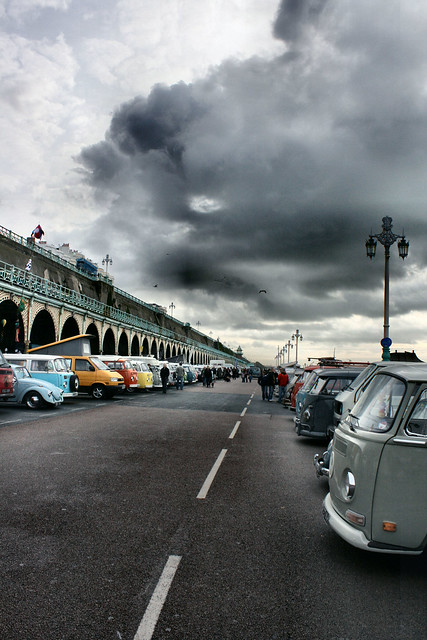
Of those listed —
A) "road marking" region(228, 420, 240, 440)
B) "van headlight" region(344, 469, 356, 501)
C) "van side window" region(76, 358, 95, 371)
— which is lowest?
"road marking" region(228, 420, 240, 440)

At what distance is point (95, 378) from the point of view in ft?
72.0

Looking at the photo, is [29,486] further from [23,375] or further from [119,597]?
[23,375]

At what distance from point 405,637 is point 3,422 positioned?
11.9 metres

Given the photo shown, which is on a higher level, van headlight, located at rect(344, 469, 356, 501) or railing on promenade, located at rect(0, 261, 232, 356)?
railing on promenade, located at rect(0, 261, 232, 356)

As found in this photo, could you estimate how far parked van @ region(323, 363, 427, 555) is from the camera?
357cm

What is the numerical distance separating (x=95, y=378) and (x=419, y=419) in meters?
19.6

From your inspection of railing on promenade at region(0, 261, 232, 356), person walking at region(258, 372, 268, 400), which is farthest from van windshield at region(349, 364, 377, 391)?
railing on promenade at region(0, 261, 232, 356)

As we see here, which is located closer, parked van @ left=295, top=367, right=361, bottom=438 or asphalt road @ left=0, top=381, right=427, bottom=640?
asphalt road @ left=0, top=381, right=427, bottom=640

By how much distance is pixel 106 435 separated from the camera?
10.8 meters

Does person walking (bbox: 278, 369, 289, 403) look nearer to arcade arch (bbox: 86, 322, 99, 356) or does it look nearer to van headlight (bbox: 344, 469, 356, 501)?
van headlight (bbox: 344, 469, 356, 501)

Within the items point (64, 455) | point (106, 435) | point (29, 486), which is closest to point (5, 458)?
point (64, 455)

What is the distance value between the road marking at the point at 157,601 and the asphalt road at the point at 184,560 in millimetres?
12

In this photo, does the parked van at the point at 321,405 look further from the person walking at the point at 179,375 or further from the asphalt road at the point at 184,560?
the person walking at the point at 179,375

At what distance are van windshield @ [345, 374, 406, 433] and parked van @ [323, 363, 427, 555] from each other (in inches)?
0.5
